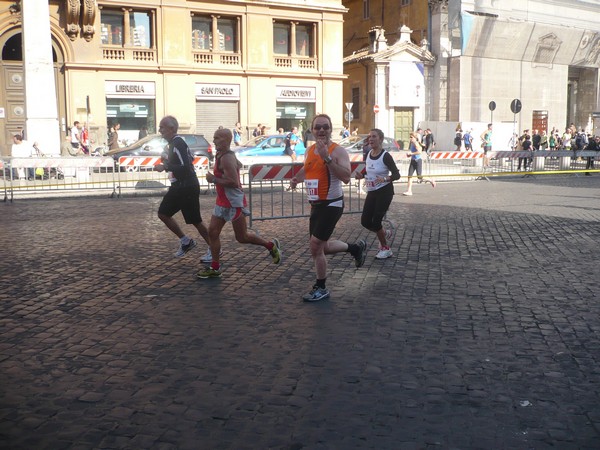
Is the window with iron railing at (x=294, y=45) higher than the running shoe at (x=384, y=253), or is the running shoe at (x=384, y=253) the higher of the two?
the window with iron railing at (x=294, y=45)

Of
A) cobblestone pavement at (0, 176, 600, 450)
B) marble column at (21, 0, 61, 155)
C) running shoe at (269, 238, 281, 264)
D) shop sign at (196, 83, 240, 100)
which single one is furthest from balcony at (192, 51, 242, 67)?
running shoe at (269, 238, 281, 264)

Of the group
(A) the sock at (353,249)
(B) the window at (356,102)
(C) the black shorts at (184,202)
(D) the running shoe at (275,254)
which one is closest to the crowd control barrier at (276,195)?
(D) the running shoe at (275,254)

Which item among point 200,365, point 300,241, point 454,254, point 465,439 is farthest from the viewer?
point 300,241

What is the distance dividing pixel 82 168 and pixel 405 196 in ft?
29.1

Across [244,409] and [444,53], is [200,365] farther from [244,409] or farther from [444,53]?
[444,53]

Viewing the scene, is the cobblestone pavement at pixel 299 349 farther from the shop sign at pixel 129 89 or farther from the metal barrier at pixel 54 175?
the shop sign at pixel 129 89

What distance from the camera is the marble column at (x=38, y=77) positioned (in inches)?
891

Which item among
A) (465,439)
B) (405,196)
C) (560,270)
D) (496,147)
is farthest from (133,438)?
(496,147)

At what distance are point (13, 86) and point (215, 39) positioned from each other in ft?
32.1

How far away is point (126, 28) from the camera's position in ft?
109

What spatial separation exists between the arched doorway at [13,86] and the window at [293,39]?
11.2 m

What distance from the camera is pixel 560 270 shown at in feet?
28.2

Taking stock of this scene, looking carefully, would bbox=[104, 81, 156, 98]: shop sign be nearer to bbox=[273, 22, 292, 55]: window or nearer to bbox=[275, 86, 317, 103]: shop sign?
bbox=[275, 86, 317, 103]: shop sign

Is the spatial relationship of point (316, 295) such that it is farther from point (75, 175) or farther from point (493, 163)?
point (493, 163)
